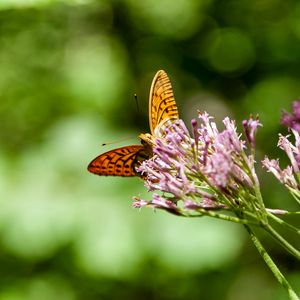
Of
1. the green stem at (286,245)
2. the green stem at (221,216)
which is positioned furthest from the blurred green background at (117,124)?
the green stem at (286,245)

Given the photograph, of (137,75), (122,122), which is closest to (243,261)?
(122,122)

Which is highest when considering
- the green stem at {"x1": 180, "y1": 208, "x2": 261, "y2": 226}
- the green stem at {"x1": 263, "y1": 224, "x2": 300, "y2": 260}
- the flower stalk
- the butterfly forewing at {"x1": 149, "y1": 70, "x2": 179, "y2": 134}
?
the butterfly forewing at {"x1": 149, "y1": 70, "x2": 179, "y2": 134}

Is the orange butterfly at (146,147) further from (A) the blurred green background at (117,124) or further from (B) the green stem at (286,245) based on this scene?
(B) the green stem at (286,245)

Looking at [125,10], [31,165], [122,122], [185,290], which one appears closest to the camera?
[31,165]

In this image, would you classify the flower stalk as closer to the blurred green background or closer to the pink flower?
the pink flower

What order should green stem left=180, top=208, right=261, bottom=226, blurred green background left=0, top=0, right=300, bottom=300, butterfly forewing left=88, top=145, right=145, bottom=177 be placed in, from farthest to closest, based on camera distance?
blurred green background left=0, top=0, right=300, bottom=300, butterfly forewing left=88, top=145, right=145, bottom=177, green stem left=180, top=208, right=261, bottom=226

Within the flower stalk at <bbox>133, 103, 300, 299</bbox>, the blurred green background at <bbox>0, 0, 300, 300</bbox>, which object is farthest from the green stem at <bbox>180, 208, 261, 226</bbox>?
the blurred green background at <bbox>0, 0, 300, 300</bbox>

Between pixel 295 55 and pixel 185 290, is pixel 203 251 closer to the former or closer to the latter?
pixel 185 290
